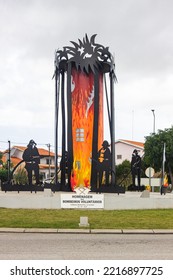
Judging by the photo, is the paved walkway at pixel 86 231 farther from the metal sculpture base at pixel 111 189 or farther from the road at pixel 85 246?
the metal sculpture base at pixel 111 189

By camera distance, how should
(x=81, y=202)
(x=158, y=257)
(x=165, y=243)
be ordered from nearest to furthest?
(x=158, y=257) → (x=165, y=243) → (x=81, y=202)

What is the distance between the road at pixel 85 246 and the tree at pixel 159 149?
149 feet

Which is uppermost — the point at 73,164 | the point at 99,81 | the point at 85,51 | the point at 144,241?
the point at 85,51

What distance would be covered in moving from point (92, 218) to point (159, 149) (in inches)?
1701

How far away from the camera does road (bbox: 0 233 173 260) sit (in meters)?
10.4

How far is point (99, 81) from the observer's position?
31.0 metres

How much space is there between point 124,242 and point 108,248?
132cm

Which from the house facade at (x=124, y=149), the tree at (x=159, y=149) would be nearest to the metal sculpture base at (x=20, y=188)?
the tree at (x=159, y=149)

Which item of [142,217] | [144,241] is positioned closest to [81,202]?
[142,217]

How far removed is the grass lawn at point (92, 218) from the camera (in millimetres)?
16016

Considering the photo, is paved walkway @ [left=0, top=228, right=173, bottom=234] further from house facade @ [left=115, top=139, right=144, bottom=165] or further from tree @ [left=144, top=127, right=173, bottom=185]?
house facade @ [left=115, top=139, right=144, bottom=165]

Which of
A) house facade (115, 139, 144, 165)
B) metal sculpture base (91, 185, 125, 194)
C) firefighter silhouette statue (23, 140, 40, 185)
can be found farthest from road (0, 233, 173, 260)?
house facade (115, 139, 144, 165)

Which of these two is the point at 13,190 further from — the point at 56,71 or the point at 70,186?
the point at 56,71
